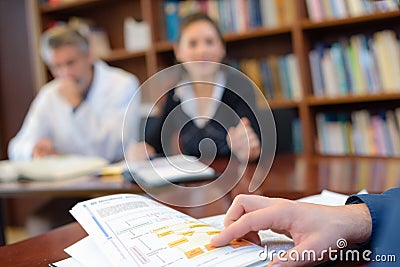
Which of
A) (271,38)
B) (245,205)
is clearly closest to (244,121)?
(245,205)

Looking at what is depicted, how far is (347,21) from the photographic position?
7.84 ft

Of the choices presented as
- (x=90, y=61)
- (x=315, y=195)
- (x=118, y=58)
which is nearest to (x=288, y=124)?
(x=315, y=195)

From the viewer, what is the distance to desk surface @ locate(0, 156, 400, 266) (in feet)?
2.35

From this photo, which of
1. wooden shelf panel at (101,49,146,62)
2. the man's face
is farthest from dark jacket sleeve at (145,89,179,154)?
wooden shelf panel at (101,49,146,62)

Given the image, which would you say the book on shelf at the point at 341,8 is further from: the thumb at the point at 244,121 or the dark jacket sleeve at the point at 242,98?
the thumb at the point at 244,121

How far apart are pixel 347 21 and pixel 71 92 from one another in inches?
57.9

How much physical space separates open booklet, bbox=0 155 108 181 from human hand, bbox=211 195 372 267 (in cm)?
105

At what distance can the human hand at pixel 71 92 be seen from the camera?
8.15 feet

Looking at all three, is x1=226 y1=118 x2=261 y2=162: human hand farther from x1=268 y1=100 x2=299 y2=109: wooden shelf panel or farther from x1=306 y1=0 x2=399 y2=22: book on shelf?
x1=306 y1=0 x2=399 y2=22: book on shelf

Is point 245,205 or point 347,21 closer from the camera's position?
point 245,205

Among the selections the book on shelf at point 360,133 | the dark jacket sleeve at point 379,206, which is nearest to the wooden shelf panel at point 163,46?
the book on shelf at point 360,133

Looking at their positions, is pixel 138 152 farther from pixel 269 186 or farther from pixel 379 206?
pixel 379 206

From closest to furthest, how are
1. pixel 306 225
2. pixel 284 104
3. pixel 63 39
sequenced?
pixel 306 225 → pixel 63 39 → pixel 284 104

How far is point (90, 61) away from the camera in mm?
2525
